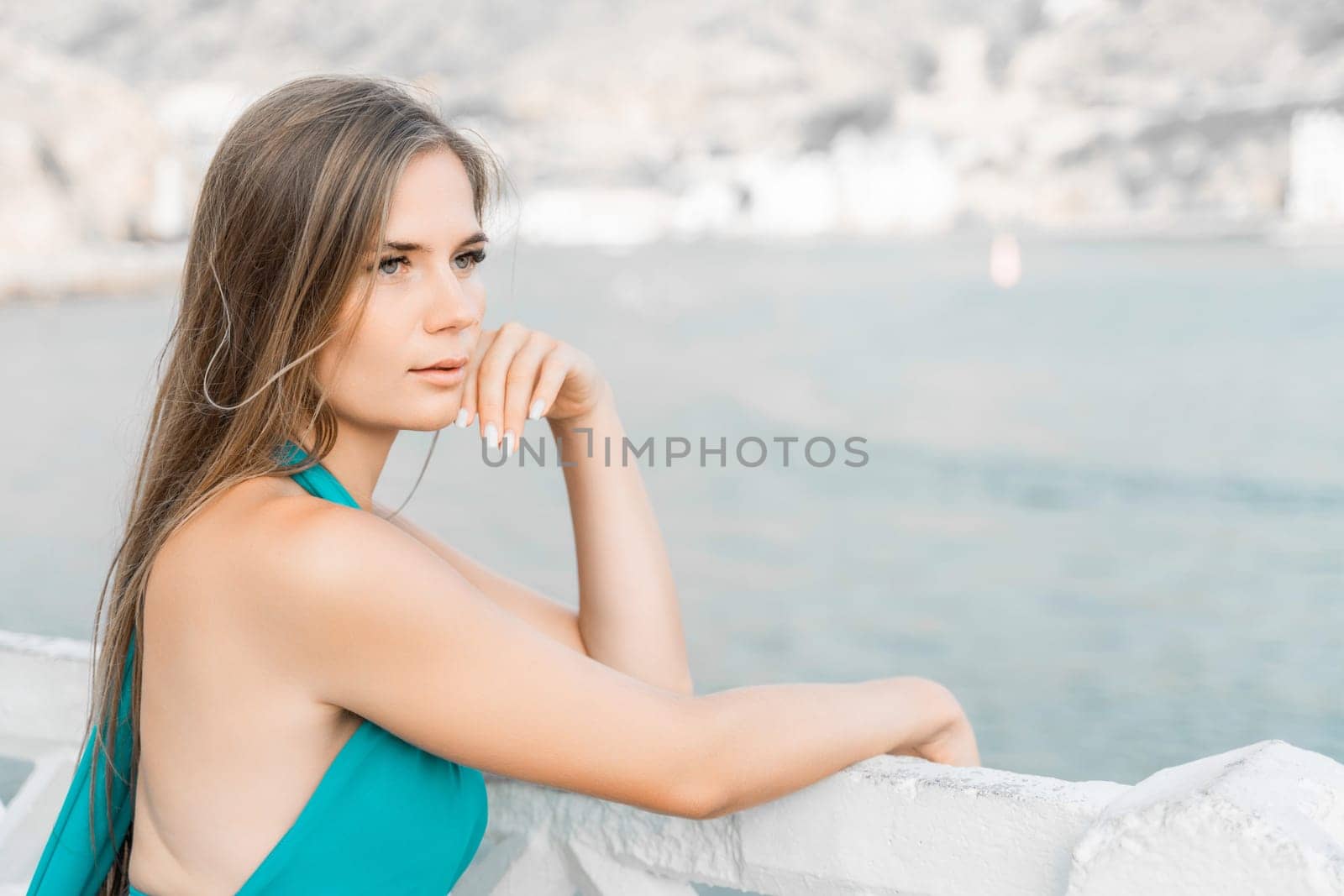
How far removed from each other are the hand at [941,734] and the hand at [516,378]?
314 mm

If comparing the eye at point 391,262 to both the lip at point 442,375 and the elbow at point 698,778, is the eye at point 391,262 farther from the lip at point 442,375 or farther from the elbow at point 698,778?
the elbow at point 698,778

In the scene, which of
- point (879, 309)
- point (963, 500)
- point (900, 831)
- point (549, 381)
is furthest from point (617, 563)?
point (879, 309)

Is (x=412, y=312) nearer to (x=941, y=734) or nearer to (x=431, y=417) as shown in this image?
(x=431, y=417)

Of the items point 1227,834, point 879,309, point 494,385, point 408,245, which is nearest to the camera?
point 1227,834

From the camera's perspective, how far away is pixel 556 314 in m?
28.7

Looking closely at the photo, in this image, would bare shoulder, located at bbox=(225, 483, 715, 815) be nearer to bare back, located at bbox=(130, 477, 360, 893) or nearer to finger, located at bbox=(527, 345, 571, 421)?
bare back, located at bbox=(130, 477, 360, 893)

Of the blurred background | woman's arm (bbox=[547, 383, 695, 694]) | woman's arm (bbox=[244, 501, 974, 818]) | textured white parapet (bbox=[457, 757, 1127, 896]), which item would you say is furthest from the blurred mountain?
woman's arm (bbox=[244, 501, 974, 818])

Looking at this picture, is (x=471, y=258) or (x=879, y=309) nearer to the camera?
(x=471, y=258)

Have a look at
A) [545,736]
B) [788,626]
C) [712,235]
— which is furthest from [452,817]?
[712,235]

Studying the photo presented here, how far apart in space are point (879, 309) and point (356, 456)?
29455mm

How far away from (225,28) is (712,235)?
18.2m

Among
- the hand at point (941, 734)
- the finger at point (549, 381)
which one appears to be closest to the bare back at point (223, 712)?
the finger at point (549, 381)

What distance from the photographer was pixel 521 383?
917 mm

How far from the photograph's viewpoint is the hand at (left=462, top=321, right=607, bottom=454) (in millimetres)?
888
